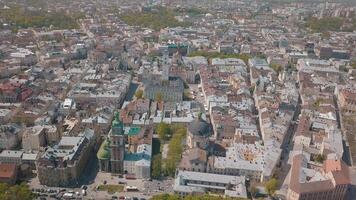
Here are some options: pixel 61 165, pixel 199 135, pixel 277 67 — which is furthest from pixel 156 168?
pixel 277 67

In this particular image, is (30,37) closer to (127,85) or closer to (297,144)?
(127,85)

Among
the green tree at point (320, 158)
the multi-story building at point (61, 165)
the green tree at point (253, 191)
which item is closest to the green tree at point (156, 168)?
the multi-story building at point (61, 165)

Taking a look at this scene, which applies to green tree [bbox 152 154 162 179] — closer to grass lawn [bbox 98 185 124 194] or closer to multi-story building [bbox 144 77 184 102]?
grass lawn [bbox 98 185 124 194]

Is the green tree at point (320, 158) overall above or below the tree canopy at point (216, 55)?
below

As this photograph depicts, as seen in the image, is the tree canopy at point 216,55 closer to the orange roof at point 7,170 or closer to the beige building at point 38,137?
the beige building at point 38,137

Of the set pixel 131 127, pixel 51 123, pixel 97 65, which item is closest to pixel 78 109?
pixel 51 123

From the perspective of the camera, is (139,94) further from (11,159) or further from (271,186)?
(271,186)
